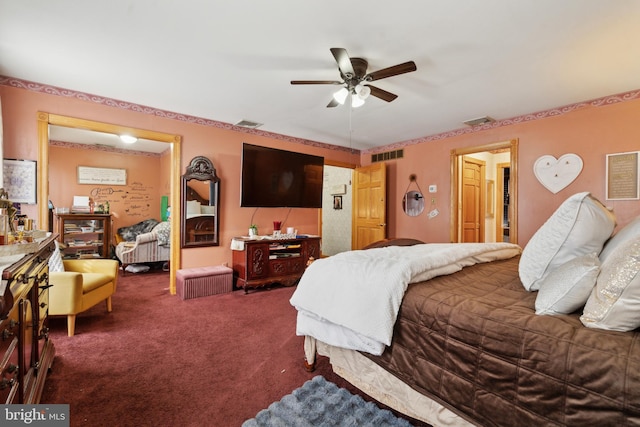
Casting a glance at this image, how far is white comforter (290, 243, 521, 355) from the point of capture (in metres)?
1.45

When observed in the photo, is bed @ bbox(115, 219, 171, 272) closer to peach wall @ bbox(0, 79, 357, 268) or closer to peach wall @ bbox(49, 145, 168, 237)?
peach wall @ bbox(0, 79, 357, 268)

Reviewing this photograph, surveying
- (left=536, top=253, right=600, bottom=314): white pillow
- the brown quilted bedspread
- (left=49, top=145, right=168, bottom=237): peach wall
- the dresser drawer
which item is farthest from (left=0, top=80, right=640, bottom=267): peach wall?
(left=49, top=145, right=168, bottom=237): peach wall

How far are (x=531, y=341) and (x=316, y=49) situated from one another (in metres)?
2.29

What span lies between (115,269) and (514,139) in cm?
505

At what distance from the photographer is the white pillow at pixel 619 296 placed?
0.93 m

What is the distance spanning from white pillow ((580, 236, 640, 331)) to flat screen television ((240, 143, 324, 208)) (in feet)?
11.9

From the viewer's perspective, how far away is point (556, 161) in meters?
3.53

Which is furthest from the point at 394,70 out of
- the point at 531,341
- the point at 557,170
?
the point at 557,170

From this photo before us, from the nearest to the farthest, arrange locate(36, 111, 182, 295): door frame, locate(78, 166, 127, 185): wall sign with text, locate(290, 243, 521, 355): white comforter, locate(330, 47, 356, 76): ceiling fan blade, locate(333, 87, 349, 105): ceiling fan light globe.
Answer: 1. locate(290, 243, 521, 355): white comforter
2. locate(330, 47, 356, 76): ceiling fan blade
3. locate(333, 87, 349, 105): ceiling fan light globe
4. locate(36, 111, 182, 295): door frame
5. locate(78, 166, 127, 185): wall sign with text

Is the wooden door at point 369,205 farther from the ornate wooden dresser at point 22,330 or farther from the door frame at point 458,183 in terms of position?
the ornate wooden dresser at point 22,330

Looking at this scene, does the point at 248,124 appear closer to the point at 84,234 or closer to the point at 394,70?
the point at 394,70

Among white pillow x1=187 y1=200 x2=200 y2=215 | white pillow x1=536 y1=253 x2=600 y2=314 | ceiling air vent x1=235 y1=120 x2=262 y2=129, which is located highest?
ceiling air vent x1=235 y1=120 x2=262 y2=129

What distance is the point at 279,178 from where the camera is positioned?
4.32 meters

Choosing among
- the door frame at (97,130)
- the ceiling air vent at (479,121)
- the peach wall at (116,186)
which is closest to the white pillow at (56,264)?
the door frame at (97,130)
